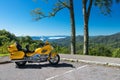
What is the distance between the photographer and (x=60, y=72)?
10.0 m

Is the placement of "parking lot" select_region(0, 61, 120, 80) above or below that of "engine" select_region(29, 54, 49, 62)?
below

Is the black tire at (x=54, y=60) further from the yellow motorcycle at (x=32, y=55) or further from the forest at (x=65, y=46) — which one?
the forest at (x=65, y=46)

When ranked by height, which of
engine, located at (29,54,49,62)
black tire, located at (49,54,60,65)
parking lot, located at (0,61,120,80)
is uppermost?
engine, located at (29,54,49,62)

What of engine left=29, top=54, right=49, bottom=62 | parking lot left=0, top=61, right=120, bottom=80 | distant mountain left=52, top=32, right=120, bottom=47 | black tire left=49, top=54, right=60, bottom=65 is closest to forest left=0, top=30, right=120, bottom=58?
distant mountain left=52, top=32, right=120, bottom=47

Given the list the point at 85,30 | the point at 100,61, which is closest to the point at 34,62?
the point at 100,61

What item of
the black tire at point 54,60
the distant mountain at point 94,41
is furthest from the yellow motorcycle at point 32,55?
the distant mountain at point 94,41

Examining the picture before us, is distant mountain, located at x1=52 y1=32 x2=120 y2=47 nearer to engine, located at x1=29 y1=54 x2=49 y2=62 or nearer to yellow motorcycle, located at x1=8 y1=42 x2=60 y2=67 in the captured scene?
yellow motorcycle, located at x1=8 y1=42 x2=60 y2=67

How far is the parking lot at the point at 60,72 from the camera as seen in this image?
29.9ft

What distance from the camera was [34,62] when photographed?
39.1ft

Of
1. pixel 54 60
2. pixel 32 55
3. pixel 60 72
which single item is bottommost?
pixel 60 72

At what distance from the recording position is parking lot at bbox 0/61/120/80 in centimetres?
911

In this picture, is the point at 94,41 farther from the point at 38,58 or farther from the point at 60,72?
the point at 60,72

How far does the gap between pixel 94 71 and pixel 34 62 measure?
10.6 feet

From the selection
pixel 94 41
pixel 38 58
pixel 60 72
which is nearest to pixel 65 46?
pixel 94 41
